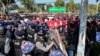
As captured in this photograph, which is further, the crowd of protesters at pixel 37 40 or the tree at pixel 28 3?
the tree at pixel 28 3

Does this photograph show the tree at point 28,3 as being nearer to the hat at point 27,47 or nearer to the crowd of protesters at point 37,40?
the crowd of protesters at point 37,40

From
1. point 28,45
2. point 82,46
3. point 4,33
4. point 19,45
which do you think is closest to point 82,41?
point 82,46

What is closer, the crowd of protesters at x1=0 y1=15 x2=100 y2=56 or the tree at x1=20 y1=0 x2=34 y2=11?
the crowd of protesters at x1=0 y1=15 x2=100 y2=56

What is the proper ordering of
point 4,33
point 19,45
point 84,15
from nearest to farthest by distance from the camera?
point 84,15 → point 19,45 → point 4,33

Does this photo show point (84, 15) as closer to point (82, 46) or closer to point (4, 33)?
point (82, 46)

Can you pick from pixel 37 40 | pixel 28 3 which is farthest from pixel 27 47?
pixel 28 3

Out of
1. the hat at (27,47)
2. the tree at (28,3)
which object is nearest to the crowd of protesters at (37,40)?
the hat at (27,47)

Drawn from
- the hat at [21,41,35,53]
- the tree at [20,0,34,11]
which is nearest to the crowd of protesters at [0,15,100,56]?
the hat at [21,41,35,53]

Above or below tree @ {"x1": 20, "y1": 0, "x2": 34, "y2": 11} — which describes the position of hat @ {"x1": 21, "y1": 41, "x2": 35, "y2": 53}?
above

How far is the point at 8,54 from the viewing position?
10.1 metres

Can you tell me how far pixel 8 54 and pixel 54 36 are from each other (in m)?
1.75

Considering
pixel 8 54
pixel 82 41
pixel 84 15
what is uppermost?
pixel 84 15

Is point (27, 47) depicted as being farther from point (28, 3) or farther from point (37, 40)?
point (28, 3)

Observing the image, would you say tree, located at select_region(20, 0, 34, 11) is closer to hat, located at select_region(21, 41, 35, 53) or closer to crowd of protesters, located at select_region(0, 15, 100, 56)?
crowd of protesters, located at select_region(0, 15, 100, 56)
